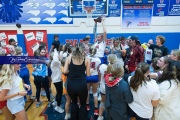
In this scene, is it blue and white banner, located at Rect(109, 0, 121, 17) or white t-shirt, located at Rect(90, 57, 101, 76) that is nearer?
white t-shirt, located at Rect(90, 57, 101, 76)

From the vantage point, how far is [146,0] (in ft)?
22.3

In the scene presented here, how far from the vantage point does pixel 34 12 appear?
22.9 feet

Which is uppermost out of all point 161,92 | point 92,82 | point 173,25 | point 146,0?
point 146,0

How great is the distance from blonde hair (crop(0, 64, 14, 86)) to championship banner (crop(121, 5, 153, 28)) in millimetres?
5915

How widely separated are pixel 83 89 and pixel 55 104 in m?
1.37

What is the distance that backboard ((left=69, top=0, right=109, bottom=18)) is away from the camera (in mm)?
6863

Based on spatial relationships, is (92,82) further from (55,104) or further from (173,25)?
(173,25)

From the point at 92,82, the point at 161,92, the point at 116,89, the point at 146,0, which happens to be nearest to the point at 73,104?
the point at 92,82

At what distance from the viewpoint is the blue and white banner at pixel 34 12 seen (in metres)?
6.89

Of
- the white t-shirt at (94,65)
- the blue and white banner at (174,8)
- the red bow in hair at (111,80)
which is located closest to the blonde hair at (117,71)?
the red bow in hair at (111,80)

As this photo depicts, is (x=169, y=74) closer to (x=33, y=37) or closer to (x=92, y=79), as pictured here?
(x=92, y=79)

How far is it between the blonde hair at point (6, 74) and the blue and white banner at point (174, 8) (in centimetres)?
701

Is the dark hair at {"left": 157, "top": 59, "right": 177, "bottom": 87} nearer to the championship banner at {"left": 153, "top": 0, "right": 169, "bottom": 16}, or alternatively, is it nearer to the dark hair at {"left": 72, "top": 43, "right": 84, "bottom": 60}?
the dark hair at {"left": 72, "top": 43, "right": 84, "bottom": 60}

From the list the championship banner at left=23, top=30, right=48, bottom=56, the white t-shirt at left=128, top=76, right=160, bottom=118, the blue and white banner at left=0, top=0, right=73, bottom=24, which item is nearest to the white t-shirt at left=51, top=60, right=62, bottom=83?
the white t-shirt at left=128, top=76, right=160, bottom=118
